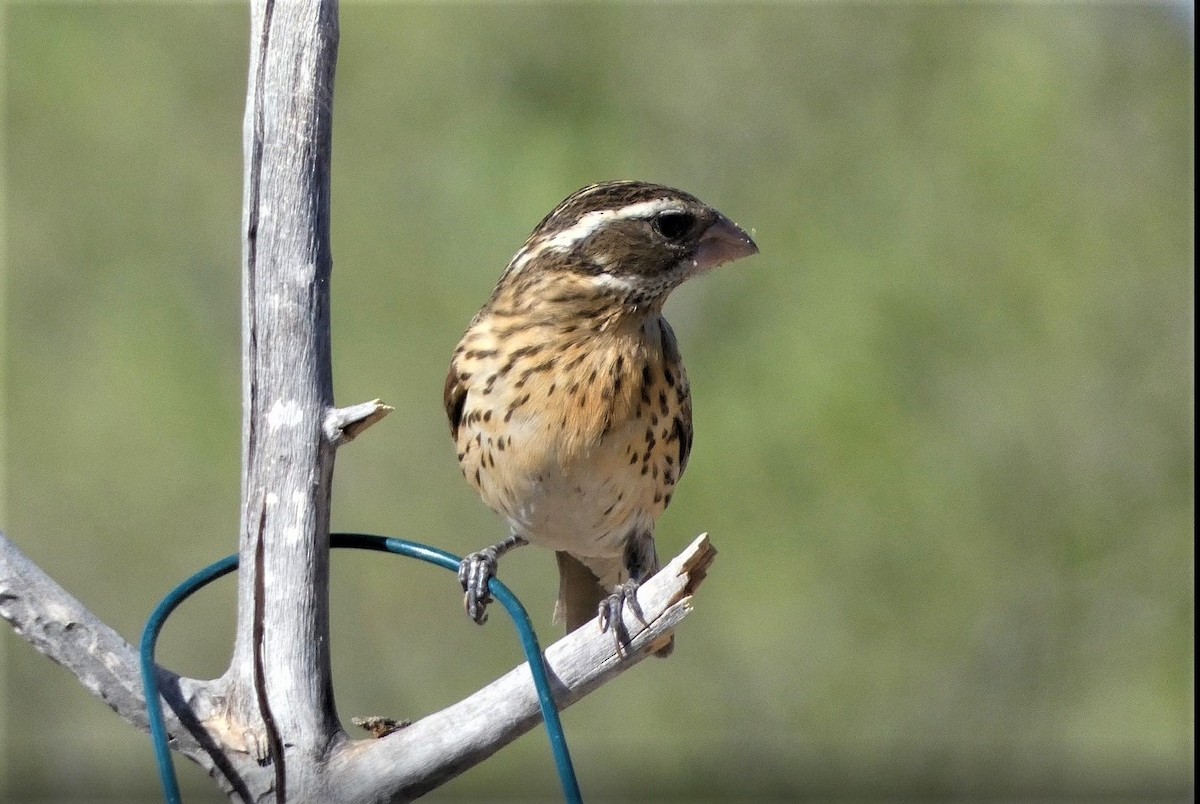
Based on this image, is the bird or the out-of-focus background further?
the out-of-focus background

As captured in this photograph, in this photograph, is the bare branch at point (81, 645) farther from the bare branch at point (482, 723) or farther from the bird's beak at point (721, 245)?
the bird's beak at point (721, 245)

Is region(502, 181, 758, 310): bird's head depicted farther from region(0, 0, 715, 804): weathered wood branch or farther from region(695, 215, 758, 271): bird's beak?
region(0, 0, 715, 804): weathered wood branch

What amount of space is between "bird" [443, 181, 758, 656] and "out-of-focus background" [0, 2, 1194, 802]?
4.34 metres

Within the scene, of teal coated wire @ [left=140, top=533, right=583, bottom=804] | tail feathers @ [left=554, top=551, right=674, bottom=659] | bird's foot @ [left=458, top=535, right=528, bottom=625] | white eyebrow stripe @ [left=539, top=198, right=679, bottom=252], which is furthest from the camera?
tail feathers @ [left=554, top=551, right=674, bottom=659]

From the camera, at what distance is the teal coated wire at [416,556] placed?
2.62m

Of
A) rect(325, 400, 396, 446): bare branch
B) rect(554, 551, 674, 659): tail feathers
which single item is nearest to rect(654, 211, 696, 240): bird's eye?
rect(325, 400, 396, 446): bare branch

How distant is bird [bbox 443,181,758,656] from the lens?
3.81 m

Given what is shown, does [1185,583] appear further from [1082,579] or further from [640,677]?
[640,677]

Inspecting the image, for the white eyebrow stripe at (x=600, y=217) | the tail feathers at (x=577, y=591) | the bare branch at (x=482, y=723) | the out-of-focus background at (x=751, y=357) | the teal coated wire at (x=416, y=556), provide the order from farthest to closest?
the out-of-focus background at (x=751, y=357) → the tail feathers at (x=577, y=591) → the white eyebrow stripe at (x=600, y=217) → the bare branch at (x=482, y=723) → the teal coated wire at (x=416, y=556)

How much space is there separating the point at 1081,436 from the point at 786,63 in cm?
326

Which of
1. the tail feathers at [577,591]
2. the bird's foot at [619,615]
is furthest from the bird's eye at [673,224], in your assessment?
the tail feathers at [577,591]

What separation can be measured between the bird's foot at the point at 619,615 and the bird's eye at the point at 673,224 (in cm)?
107

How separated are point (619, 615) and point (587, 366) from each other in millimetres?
1104

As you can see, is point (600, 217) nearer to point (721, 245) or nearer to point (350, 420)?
point (721, 245)
